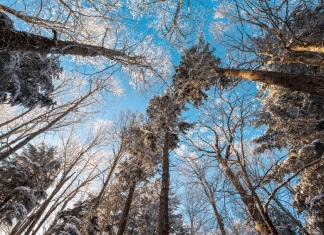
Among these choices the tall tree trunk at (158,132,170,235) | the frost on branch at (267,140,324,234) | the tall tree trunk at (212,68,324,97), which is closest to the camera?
the tall tree trunk at (212,68,324,97)

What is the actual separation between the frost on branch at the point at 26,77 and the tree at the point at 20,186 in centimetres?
219

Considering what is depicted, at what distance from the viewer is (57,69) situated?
19.1ft

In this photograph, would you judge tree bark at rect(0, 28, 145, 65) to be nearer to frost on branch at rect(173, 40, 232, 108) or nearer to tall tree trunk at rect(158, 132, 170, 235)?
frost on branch at rect(173, 40, 232, 108)

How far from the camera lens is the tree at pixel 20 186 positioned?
17.8 ft

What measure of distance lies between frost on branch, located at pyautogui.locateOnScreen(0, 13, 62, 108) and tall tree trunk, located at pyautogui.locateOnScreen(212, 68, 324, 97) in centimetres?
509

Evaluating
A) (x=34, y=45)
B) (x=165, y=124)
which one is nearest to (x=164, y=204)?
(x=165, y=124)

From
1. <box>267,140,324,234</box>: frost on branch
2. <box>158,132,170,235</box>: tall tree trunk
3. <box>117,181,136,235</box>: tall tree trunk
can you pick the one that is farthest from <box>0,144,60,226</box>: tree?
<box>267,140,324,234</box>: frost on branch

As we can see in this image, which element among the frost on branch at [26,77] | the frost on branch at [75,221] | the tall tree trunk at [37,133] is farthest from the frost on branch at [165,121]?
the frost on branch at [26,77]

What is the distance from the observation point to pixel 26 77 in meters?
5.55

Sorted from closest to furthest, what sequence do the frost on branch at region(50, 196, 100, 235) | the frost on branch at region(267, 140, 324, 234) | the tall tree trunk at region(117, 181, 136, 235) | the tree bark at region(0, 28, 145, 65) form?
the tree bark at region(0, 28, 145, 65) < the frost on branch at region(267, 140, 324, 234) < the frost on branch at region(50, 196, 100, 235) < the tall tree trunk at region(117, 181, 136, 235)

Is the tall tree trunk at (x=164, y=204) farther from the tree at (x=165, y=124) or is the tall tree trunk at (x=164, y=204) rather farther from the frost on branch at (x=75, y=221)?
the frost on branch at (x=75, y=221)

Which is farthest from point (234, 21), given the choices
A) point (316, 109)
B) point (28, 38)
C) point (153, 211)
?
point (153, 211)

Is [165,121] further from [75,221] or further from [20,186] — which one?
[20,186]

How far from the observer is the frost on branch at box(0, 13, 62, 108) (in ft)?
13.8
